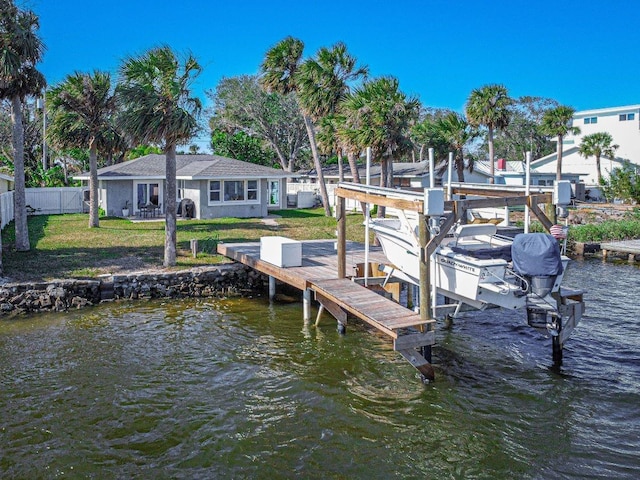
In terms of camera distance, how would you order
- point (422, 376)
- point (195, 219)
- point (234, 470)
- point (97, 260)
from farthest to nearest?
1. point (195, 219)
2. point (97, 260)
3. point (422, 376)
4. point (234, 470)

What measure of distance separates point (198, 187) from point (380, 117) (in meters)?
9.14

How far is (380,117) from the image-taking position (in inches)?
971

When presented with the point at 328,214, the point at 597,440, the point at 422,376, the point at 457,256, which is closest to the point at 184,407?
the point at 422,376

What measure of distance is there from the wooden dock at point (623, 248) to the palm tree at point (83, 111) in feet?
68.3

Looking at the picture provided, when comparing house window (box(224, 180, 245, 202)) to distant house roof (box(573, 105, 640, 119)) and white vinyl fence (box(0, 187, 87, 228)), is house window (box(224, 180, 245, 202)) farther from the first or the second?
distant house roof (box(573, 105, 640, 119))

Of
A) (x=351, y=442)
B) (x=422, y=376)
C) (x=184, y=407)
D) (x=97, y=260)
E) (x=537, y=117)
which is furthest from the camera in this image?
(x=537, y=117)

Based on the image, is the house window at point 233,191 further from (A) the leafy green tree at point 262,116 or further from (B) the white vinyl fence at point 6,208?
(A) the leafy green tree at point 262,116

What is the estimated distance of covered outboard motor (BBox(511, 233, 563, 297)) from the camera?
9.84 m

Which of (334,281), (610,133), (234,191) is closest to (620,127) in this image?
(610,133)

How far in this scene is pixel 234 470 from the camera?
7672 millimetres

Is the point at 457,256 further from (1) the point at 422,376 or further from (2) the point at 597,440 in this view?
(2) the point at 597,440

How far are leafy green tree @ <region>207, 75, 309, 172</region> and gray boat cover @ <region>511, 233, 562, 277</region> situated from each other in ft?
137

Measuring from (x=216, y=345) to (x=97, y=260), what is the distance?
23.4ft

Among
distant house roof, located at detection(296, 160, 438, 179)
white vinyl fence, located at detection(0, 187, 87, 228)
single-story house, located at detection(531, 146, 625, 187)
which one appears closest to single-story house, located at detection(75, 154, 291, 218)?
white vinyl fence, located at detection(0, 187, 87, 228)
